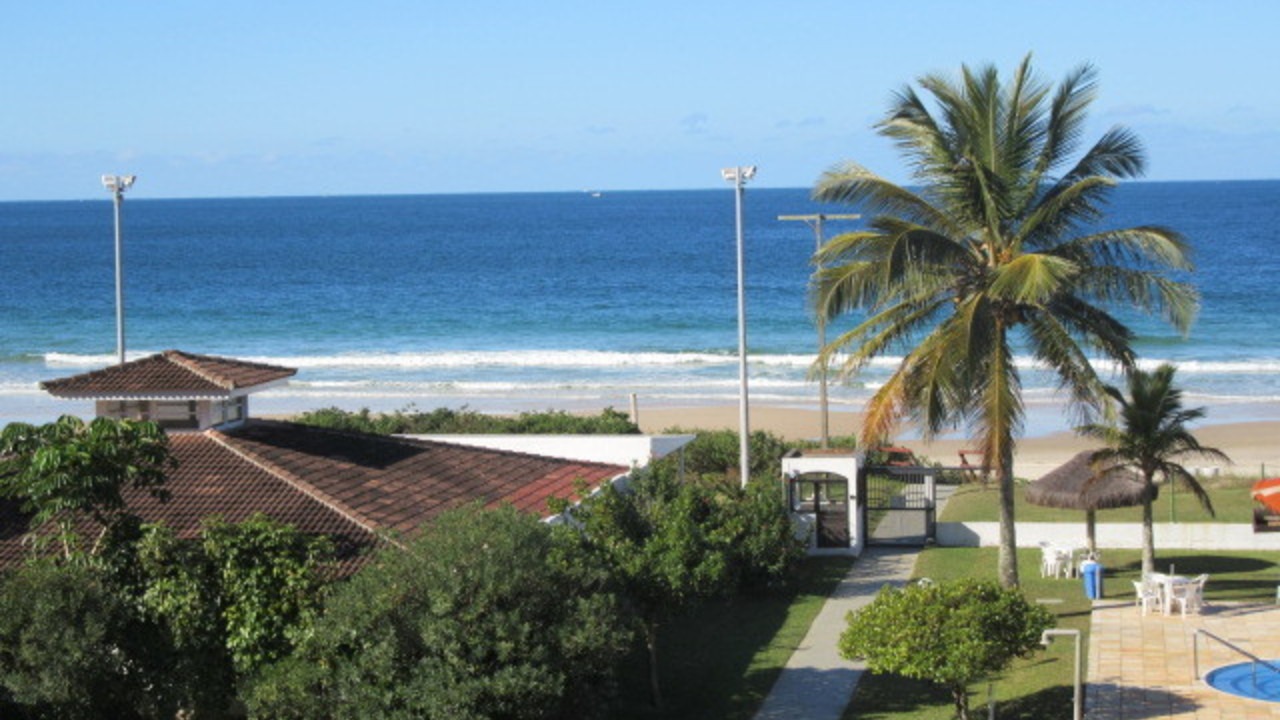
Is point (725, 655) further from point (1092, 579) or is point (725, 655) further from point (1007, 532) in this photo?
point (1092, 579)

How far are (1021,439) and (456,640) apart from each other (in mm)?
29383

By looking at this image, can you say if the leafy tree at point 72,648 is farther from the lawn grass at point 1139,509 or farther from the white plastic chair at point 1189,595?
the lawn grass at point 1139,509

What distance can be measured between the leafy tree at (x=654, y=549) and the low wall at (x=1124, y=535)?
27.4 feet

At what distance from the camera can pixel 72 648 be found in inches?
558

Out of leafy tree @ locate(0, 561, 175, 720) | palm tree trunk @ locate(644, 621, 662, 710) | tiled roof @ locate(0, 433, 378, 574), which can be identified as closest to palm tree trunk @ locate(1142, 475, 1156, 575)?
palm tree trunk @ locate(644, 621, 662, 710)

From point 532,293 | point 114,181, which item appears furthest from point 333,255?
point 114,181

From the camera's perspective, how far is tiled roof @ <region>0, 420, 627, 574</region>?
16844 mm

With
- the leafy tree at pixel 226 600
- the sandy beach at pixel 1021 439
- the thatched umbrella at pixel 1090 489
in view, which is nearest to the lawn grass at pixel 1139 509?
the sandy beach at pixel 1021 439

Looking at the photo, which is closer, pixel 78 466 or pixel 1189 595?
pixel 78 466

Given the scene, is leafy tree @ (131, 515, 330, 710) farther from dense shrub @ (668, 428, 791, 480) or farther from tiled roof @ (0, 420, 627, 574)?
dense shrub @ (668, 428, 791, 480)

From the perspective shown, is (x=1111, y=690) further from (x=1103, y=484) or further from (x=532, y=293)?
(x=532, y=293)

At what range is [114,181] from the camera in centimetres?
2447

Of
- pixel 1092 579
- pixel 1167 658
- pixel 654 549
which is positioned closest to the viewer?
pixel 654 549

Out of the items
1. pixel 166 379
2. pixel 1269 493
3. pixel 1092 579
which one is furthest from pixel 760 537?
pixel 166 379
